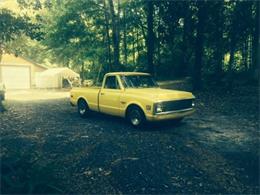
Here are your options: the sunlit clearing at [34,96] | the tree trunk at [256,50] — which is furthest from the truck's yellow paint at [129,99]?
the tree trunk at [256,50]

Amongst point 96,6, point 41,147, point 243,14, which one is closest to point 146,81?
point 41,147

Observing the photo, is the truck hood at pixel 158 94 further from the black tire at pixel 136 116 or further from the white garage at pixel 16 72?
the white garage at pixel 16 72

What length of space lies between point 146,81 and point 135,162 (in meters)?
4.44

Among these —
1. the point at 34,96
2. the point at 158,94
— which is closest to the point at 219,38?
the point at 34,96

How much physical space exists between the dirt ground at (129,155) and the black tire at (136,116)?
224 millimetres

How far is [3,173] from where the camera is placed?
529 centimetres

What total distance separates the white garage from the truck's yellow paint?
25710 millimetres

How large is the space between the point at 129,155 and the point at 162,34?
52.2 feet

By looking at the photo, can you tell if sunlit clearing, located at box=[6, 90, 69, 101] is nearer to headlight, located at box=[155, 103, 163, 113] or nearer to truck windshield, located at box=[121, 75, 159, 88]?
truck windshield, located at box=[121, 75, 159, 88]

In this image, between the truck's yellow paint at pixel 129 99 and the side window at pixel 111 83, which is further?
the side window at pixel 111 83

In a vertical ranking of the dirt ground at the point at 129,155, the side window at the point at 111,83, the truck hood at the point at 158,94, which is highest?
the side window at the point at 111,83

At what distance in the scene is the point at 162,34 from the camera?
21594 mm

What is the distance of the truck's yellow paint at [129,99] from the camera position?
29.2 ft

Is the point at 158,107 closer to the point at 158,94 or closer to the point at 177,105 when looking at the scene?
the point at 158,94
